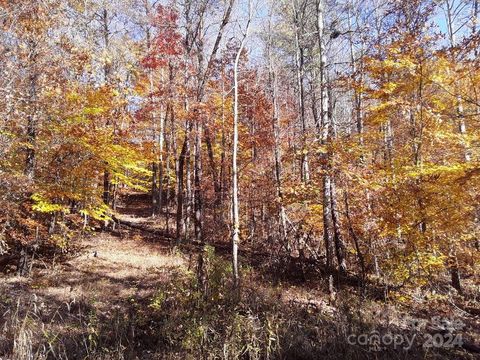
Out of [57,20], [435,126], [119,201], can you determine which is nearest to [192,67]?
[57,20]

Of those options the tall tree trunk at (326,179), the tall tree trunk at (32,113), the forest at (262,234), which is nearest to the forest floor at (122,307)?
the forest at (262,234)

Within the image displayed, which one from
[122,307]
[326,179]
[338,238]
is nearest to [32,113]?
[122,307]

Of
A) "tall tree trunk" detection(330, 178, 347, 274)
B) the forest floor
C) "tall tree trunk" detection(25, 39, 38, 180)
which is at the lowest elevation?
the forest floor

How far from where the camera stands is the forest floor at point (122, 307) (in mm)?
5895

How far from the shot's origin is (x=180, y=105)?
1847 cm

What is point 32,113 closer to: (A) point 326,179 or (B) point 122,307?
(B) point 122,307

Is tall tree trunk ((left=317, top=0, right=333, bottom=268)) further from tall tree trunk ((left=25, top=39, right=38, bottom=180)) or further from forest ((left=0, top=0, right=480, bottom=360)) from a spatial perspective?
tall tree trunk ((left=25, top=39, right=38, bottom=180))

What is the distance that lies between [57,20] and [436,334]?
1274 centimetres

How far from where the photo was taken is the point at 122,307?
29.5ft

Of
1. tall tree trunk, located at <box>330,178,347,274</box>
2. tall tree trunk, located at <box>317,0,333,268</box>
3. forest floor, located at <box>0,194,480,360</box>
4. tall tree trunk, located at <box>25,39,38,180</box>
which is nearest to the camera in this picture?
forest floor, located at <box>0,194,480,360</box>

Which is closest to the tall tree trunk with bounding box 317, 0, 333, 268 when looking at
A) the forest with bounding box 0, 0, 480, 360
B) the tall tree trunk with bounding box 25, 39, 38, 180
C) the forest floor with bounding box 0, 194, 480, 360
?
the forest with bounding box 0, 0, 480, 360

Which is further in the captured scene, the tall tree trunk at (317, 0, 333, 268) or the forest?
the tall tree trunk at (317, 0, 333, 268)

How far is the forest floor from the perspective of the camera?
5.89m

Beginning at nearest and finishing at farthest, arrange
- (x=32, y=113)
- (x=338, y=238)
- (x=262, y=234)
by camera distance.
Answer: (x=32, y=113) → (x=338, y=238) → (x=262, y=234)
